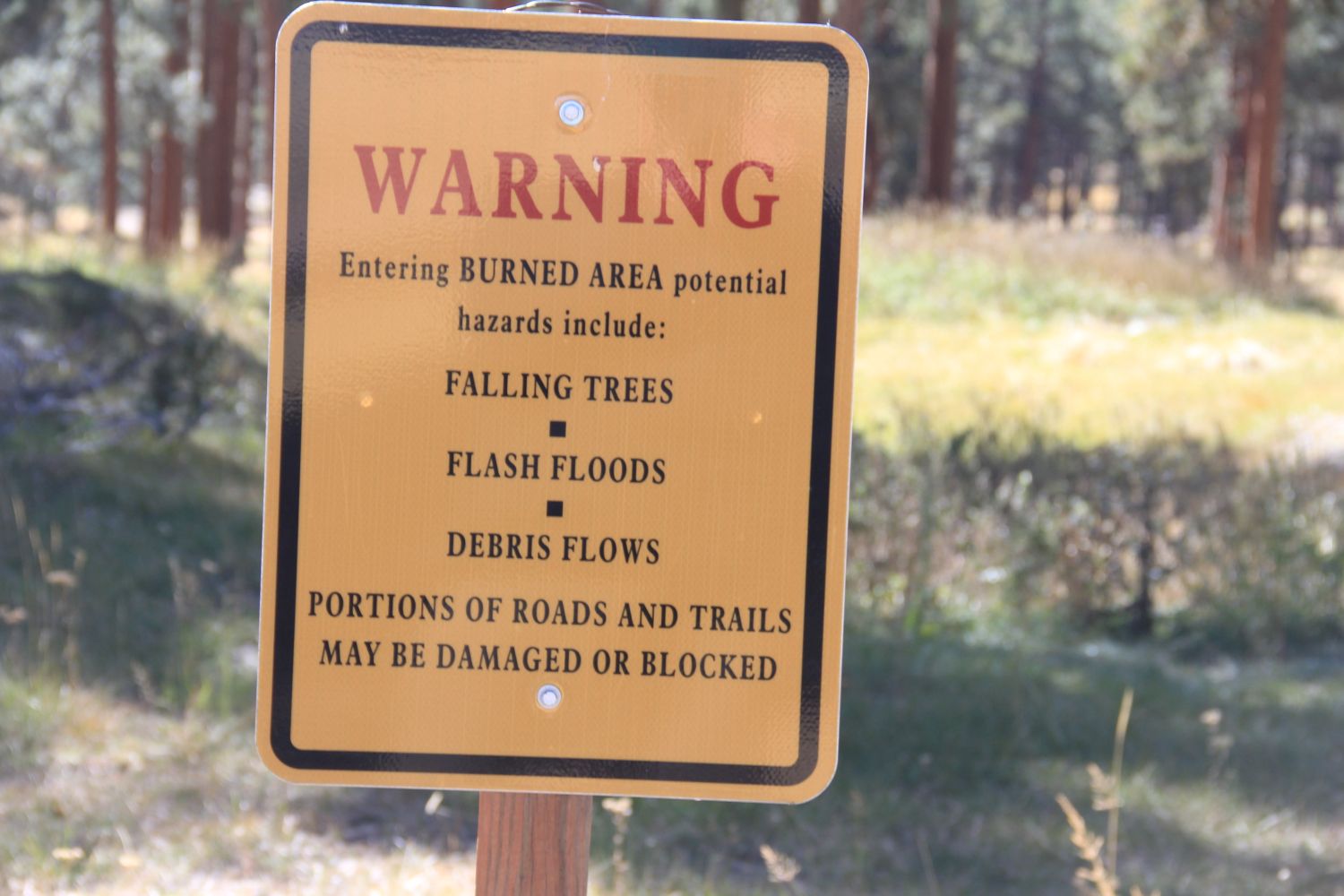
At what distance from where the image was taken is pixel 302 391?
1.76 meters

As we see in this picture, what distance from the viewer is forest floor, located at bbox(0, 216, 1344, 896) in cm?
404

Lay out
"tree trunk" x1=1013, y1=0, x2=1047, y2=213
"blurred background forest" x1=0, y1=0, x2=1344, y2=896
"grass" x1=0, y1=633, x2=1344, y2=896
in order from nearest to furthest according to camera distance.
→ "grass" x1=0, y1=633, x2=1344, y2=896
"blurred background forest" x1=0, y1=0, x2=1344, y2=896
"tree trunk" x1=1013, y1=0, x2=1047, y2=213

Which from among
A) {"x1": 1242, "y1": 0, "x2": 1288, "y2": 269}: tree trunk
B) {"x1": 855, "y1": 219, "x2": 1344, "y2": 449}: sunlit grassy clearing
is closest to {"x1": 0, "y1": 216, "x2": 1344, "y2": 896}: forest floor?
{"x1": 855, "y1": 219, "x2": 1344, "y2": 449}: sunlit grassy clearing

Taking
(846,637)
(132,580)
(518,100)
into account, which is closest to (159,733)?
(132,580)

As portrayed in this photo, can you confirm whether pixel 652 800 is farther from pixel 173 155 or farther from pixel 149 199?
pixel 149 199

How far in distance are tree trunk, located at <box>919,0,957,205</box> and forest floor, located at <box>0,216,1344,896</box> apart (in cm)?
1865

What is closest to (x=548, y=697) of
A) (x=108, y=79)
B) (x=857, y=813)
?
(x=857, y=813)

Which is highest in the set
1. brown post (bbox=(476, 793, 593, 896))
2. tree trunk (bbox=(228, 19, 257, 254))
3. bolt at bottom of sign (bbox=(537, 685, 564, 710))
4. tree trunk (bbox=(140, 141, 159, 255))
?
bolt at bottom of sign (bbox=(537, 685, 564, 710))

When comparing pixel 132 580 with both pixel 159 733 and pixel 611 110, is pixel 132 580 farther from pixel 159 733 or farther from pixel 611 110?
pixel 611 110

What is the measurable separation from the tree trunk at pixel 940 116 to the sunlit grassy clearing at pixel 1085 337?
5841mm

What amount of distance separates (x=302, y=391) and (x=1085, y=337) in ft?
54.0

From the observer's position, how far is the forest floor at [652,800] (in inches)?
159

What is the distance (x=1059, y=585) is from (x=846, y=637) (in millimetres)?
1562

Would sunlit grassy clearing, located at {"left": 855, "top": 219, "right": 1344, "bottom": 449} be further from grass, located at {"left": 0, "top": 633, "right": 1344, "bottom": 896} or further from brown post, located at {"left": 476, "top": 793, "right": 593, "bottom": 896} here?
brown post, located at {"left": 476, "top": 793, "right": 593, "bottom": 896}
